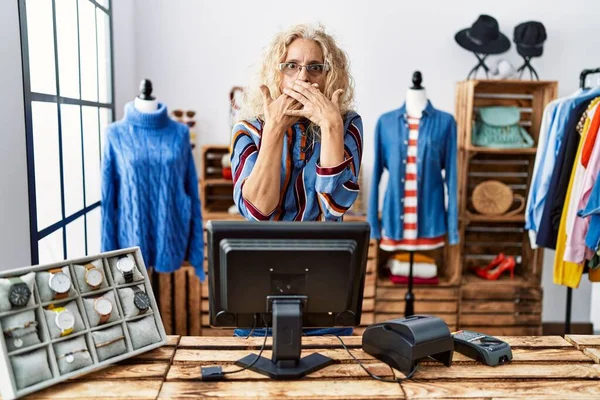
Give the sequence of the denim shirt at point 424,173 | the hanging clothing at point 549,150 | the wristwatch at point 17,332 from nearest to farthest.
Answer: the wristwatch at point 17,332 < the hanging clothing at point 549,150 < the denim shirt at point 424,173

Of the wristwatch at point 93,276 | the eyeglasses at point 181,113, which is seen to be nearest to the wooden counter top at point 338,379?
the wristwatch at point 93,276

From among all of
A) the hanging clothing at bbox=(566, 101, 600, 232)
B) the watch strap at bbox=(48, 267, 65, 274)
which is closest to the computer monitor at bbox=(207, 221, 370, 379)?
the watch strap at bbox=(48, 267, 65, 274)

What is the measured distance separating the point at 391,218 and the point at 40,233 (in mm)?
2001

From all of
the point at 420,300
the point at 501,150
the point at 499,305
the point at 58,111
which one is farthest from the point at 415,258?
the point at 58,111

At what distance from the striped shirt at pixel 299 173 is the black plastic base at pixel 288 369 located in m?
0.44

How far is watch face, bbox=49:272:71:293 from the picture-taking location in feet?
4.42

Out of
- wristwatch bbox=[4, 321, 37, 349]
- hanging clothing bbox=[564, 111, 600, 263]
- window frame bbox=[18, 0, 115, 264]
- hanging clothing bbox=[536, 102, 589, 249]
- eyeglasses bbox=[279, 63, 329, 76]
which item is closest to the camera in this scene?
wristwatch bbox=[4, 321, 37, 349]

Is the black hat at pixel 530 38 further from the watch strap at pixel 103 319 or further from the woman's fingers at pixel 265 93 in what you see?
the watch strap at pixel 103 319

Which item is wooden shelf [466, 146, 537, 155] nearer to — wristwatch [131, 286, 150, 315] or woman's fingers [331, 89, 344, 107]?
woman's fingers [331, 89, 344, 107]

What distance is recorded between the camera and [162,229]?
2811 millimetres

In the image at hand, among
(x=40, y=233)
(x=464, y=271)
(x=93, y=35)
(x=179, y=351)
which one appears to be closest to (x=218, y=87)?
(x=93, y=35)

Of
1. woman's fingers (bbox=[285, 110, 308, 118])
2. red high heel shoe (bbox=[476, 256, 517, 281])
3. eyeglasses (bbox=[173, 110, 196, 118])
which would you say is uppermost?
eyeglasses (bbox=[173, 110, 196, 118])

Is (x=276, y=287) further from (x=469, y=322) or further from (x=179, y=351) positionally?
(x=469, y=322)

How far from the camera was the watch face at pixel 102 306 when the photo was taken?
55.7 inches
